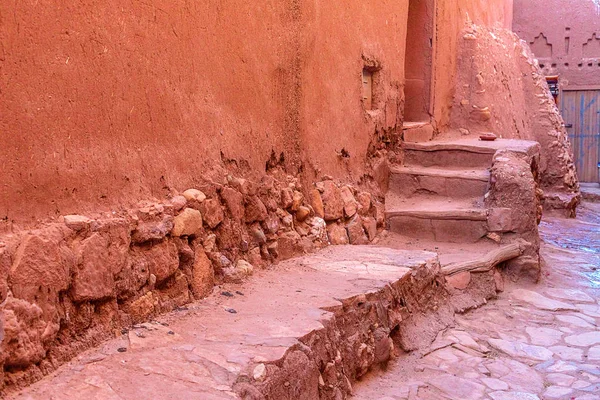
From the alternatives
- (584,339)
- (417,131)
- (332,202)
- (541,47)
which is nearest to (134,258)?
(332,202)

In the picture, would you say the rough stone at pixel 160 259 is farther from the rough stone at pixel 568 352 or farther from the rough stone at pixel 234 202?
the rough stone at pixel 568 352

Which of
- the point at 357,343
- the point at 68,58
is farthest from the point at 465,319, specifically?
the point at 68,58

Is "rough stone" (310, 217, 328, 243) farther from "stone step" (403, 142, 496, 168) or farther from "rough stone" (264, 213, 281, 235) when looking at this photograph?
"stone step" (403, 142, 496, 168)

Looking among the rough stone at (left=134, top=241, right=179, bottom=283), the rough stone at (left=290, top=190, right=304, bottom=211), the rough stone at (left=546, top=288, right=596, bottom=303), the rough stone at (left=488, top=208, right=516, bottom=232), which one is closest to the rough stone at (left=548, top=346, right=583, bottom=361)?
the rough stone at (left=546, top=288, right=596, bottom=303)

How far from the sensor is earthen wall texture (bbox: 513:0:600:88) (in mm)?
10961

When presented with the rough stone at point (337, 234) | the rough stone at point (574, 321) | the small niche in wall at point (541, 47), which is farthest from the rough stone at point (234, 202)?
the small niche in wall at point (541, 47)

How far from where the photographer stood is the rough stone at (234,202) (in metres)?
3.43

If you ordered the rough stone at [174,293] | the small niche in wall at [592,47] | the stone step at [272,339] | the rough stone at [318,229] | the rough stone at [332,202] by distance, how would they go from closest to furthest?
the stone step at [272,339] → the rough stone at [174,293] → the rough stone at [318,229] → the rough stone at [332,202] → the small niche in wall at [592,47]

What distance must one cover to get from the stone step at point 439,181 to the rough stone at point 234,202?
103 inches

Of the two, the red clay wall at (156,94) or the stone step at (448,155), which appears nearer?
the red clay wall at (156,94)

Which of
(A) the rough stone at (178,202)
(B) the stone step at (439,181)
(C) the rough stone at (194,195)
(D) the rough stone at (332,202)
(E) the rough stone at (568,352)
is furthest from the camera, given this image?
(B) the stone step at (439,181)

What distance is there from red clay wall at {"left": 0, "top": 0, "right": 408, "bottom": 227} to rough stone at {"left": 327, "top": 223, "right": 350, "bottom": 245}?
1.26ft

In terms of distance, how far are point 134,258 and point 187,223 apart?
1.27ft

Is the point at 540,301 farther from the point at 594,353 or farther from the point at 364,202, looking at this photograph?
the point at 364,202
